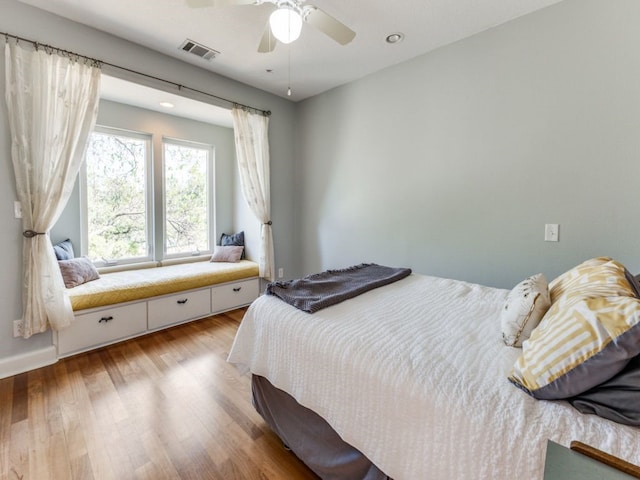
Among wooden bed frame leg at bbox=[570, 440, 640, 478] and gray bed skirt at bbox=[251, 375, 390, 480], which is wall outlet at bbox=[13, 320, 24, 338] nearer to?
gray bed skirt at bbox=[251, 375, 390, 480]

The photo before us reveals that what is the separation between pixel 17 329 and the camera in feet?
7.21

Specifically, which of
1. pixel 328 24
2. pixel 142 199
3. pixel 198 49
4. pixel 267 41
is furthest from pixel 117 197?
pixel 328 24

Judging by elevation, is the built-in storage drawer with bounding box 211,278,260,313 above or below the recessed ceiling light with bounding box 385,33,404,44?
below

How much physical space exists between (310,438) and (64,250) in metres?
3.00

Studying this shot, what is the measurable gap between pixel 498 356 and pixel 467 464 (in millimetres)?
427

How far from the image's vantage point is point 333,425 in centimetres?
117

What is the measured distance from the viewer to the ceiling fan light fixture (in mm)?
1584

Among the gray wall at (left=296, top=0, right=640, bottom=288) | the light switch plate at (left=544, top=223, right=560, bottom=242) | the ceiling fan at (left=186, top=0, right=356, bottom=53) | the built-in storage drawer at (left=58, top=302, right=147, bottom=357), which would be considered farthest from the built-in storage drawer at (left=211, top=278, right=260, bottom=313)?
the light switch plate at (left=544, top=223, right=560, bottom=242)

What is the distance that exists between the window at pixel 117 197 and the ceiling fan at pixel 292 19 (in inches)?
97.9

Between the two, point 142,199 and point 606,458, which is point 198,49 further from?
point 606,458

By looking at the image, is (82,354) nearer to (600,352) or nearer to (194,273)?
(194,273)

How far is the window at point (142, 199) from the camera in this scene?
324 cm

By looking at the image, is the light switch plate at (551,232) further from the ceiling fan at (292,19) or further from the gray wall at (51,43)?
the gray wall at (51,43)

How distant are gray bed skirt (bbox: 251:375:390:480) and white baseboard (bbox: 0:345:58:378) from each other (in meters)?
1.92
